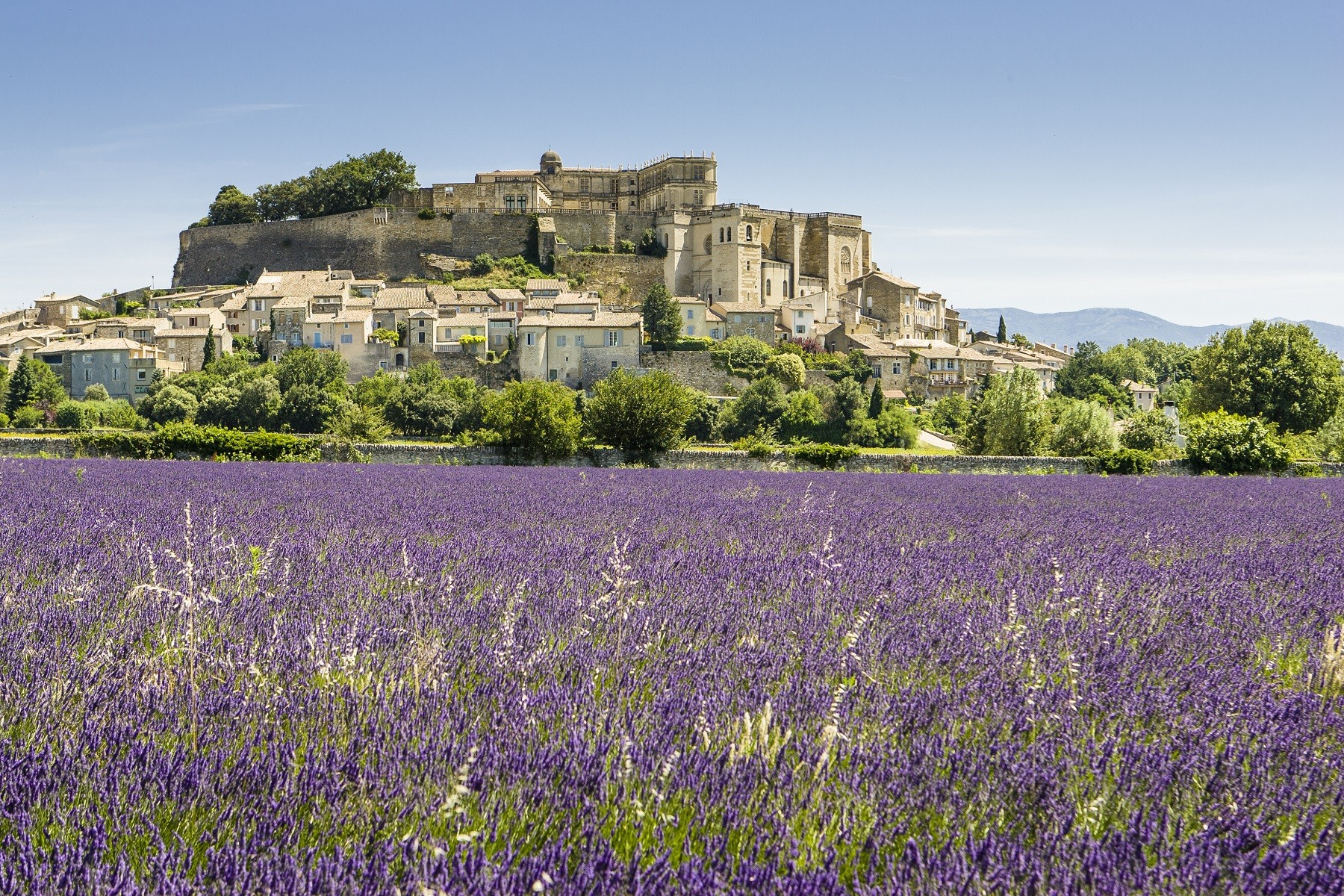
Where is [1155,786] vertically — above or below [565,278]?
below

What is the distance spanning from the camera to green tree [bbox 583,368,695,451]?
26.8m

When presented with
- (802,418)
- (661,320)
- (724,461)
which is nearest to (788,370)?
(802,418)

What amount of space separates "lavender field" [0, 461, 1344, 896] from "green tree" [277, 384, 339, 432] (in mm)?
46317

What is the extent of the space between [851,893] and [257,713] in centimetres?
167

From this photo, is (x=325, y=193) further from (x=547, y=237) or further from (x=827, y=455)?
(x=827, y=455)

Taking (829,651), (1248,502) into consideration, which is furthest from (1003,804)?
(1248,502)

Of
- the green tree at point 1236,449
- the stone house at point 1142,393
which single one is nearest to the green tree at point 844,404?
the green tree at point 1236,449

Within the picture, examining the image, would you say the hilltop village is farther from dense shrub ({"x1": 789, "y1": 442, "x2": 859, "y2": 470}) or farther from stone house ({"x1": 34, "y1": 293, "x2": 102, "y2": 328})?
dense shrub ({"x1": 789, "y1": 442, "x2": 859, "y2": 470})

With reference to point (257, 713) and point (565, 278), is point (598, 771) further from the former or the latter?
point (565, 278)

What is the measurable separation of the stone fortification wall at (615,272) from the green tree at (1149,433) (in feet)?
166

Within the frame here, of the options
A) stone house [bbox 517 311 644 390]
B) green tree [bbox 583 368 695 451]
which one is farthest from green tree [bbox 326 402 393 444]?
stone house [bbox 517 311 644 390]

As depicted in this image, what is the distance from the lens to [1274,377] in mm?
45312

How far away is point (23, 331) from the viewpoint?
240 feet

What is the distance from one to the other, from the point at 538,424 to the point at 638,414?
2.94 meters
